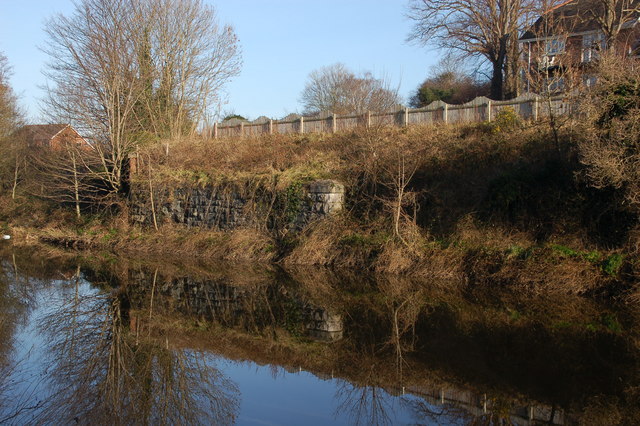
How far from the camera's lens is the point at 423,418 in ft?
17.5

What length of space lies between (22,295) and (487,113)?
1521 cm

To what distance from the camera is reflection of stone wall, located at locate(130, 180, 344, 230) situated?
15891 mm

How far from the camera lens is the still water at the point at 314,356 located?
545cm

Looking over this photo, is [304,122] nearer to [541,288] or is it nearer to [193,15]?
[193,15]

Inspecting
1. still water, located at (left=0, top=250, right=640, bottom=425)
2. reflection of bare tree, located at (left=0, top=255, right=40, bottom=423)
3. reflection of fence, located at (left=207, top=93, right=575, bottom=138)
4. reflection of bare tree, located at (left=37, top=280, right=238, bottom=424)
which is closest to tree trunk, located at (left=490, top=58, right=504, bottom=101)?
reflection of fence, located at (left=207, top=93, right=575, bottom=138)

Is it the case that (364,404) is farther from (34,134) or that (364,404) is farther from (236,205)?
(34,134)

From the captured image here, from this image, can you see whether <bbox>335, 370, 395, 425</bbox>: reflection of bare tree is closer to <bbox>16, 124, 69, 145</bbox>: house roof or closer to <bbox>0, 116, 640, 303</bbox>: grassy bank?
<bbox>0, 116, 640, 303</bbox>: grassy bank

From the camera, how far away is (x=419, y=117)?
808 inches

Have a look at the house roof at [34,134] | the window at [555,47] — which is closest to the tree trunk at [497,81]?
the window at [555,47]

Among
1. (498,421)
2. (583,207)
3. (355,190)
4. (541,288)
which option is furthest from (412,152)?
(498,421)

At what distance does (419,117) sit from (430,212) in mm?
7084

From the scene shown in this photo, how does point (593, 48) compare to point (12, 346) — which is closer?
point (12, 346)

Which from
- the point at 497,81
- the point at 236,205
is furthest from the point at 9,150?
the point at 497,81

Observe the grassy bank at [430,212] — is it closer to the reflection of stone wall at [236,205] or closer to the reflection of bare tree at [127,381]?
the reflection of stone wall at [236,205]
